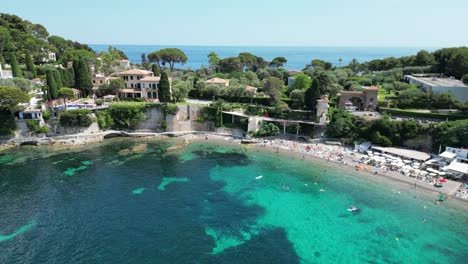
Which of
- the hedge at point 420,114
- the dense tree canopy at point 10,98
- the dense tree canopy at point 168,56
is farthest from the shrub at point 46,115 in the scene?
the hedge at point 420,114

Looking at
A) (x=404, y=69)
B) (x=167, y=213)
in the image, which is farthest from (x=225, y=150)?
(x=404, y=69)

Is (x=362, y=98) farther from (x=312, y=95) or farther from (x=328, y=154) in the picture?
(x=328, y=154)

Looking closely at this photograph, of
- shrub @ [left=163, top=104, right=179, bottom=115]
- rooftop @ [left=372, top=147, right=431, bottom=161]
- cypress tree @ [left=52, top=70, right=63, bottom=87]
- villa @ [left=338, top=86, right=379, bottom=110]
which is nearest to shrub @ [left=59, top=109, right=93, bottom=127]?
cypress tree @ [left=52, top=70, right=63, bottom=87]

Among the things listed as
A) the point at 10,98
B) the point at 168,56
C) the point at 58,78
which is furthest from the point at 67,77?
the point at 168,56

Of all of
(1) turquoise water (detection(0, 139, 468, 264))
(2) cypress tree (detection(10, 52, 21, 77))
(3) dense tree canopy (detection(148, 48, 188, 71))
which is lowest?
(1) turquoise water (detection(0, 139, 468, 264))

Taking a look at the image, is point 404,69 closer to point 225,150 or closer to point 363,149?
point 363,149

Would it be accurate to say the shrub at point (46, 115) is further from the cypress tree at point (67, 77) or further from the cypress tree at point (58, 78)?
the cypress tree at point (67, 77)

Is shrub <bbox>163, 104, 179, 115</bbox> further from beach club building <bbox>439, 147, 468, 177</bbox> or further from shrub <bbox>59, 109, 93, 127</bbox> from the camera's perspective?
beach club building <bbox>439, 147, 468, 177</bbox>
